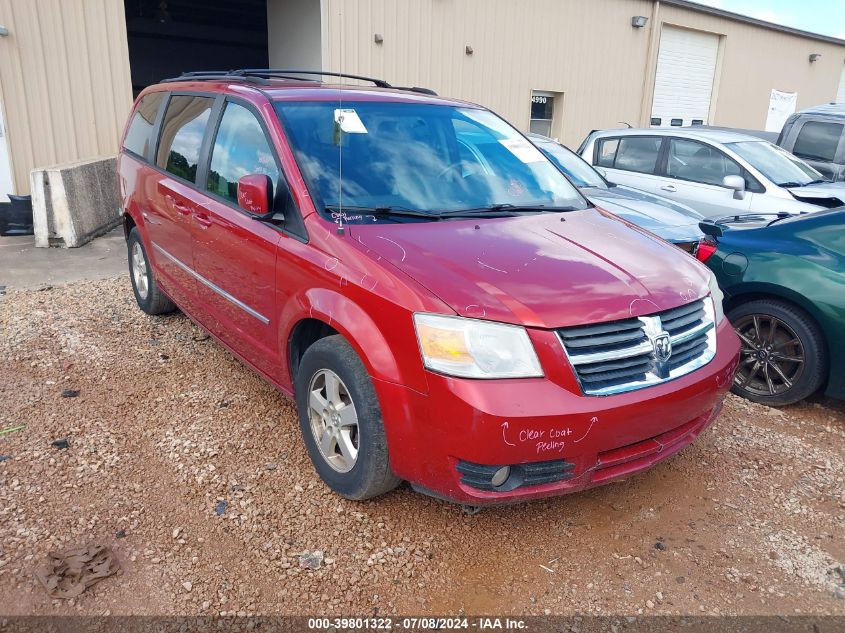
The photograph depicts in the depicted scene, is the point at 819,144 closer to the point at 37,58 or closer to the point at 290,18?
the point at 290,18

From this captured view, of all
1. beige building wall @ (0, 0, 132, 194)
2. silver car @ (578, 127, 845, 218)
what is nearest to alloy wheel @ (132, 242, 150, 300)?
beige building wall @ (0, 0, 132, 194)

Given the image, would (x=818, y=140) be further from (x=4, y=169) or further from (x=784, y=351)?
(x=4, y=169)

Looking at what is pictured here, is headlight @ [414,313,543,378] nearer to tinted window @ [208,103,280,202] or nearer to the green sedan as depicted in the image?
tinted window @ [208,103,280,202]

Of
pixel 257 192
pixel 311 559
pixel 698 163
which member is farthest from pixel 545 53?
pixel 311 559

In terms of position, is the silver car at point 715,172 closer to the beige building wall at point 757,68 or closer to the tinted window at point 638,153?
the tinted window at point 638,153

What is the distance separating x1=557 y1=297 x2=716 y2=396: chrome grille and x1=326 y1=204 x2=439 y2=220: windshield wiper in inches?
38.4

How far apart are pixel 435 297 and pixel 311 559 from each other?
1.19 meters

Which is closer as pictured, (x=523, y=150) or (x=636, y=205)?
(x=523, y=150)

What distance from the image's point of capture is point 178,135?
4.32m

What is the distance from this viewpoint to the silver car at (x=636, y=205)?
5.57 meters

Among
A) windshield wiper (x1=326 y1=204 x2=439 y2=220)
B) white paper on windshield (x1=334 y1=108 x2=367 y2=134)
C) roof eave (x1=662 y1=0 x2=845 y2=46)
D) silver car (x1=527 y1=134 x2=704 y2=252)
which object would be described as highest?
roof eave (x1=662 y1=0 x2=845 y2=46)

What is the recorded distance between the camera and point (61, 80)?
9.03 meters

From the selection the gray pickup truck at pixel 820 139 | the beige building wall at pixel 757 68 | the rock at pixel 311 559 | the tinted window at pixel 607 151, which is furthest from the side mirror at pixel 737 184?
the beige building wall at pixel 757 68

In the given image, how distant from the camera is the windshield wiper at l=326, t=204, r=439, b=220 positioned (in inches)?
117
